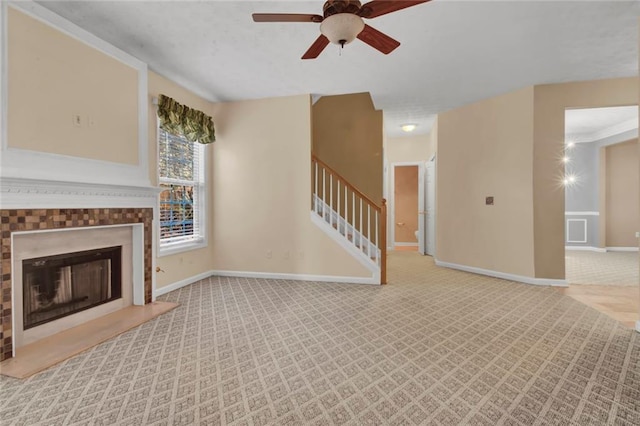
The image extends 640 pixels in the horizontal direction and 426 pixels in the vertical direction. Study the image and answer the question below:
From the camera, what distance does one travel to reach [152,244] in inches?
139

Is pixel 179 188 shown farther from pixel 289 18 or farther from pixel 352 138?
pixel 352 138

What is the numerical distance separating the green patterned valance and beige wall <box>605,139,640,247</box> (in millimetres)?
8995

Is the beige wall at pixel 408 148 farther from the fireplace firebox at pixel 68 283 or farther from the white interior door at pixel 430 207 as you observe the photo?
the fireplace firebox at pixel 68 283

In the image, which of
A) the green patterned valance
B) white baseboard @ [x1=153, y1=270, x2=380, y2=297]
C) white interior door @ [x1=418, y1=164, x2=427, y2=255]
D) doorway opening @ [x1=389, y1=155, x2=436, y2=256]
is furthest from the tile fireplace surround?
doorway opening @ [x1=389, y1=155, x2=436, y2=256]

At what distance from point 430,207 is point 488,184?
1786 millimetres

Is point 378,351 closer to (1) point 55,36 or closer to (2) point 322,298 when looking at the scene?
(2) point 322,298

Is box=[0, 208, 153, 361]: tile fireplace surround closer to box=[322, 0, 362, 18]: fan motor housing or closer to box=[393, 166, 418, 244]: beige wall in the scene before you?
box=[322, 0, 362, 18]: fan motor housing

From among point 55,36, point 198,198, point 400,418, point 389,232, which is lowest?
point 400,418

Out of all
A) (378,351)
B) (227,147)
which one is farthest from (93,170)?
(378,351)

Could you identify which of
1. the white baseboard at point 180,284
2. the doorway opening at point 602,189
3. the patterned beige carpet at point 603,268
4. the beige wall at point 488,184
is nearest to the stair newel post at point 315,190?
the white baseboard at point 180,284

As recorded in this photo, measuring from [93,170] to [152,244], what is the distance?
108 centimetres

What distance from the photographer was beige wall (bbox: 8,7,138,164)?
2.27m

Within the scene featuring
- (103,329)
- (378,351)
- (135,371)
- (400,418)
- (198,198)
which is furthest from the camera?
(198,198)

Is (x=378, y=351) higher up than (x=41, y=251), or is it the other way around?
(x=41, y=251)
